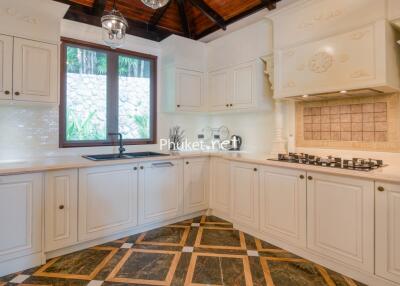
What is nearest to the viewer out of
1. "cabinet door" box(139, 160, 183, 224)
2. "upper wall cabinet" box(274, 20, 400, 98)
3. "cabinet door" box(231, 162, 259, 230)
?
"upper wall cabinet" box(274, 20, 400, 98)

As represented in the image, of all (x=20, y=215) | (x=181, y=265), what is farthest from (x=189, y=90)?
(x=20, y=215)

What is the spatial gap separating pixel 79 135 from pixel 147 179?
97cm

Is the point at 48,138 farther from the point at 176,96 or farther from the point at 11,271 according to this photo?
the point at 176,96

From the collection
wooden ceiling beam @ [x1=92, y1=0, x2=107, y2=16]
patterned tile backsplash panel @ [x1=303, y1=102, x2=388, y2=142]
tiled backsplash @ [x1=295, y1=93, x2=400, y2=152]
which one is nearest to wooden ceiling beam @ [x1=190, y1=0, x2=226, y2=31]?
wooden ceiling beam @ [x1=92, y1=0, x2=107, y2=16]

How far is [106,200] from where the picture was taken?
7.94 feet

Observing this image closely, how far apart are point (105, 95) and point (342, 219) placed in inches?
111

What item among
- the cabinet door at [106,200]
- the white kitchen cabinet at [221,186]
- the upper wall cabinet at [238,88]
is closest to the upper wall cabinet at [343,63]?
the upper wall cabinet at [238,88]

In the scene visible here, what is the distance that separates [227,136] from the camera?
3693mm

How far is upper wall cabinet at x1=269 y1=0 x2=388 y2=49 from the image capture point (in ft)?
6.35

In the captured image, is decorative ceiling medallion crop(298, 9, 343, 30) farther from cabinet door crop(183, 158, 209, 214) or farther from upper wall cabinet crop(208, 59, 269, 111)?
cabinet door crop(183, 158, 209, 214)

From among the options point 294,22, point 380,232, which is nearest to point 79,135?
point 294,22

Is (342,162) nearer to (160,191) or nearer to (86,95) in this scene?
(160,191)

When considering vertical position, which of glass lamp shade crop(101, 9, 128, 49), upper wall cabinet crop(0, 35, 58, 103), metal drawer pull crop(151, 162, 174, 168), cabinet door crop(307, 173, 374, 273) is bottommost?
cabinet door crop(307, 173, 374, 273)

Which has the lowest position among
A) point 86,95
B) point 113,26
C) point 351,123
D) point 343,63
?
point 351,123
